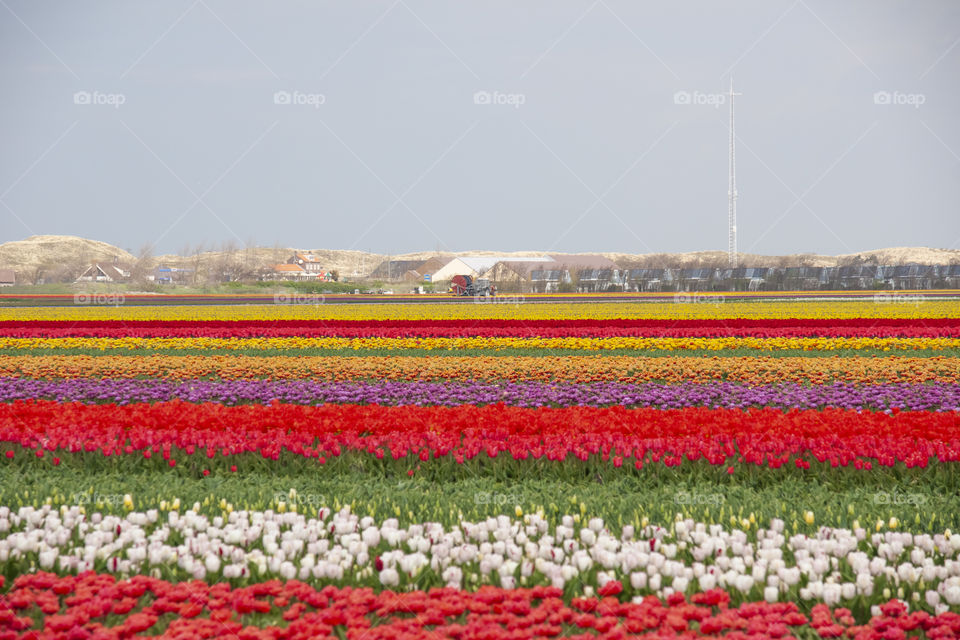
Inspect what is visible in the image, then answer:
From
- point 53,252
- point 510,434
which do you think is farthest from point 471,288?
point 53,252

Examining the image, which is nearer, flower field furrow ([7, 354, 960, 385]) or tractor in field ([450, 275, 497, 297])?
flower field furrow ([7, 354, 960, 385])

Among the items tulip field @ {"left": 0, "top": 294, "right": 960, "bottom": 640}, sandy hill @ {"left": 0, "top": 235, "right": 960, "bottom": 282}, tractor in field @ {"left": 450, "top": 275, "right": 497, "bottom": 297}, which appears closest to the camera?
tulip field @ {"left": 0, "top": 294, "right": 960, "bottom": 640}

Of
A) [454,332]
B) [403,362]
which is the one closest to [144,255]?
[454,332]

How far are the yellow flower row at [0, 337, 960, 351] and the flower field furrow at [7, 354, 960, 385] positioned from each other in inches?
103

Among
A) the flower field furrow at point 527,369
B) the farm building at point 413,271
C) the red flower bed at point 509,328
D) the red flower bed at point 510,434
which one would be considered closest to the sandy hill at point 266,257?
the farm building at point 413,271

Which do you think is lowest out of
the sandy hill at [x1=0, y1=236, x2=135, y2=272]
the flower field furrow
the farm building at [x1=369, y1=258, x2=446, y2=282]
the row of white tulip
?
the row of white tulip

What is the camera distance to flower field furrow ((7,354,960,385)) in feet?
42.3

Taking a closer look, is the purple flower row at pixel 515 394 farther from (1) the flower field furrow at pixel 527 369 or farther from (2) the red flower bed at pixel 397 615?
(2) the red flower bed at pixel 397 615

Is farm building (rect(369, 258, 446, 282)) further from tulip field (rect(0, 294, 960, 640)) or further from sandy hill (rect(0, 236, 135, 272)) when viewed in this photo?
tulip field (rect(0, 294, 960, 640))

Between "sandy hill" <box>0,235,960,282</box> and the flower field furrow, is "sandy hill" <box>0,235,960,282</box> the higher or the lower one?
the higher one

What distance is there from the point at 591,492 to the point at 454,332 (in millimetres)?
14616

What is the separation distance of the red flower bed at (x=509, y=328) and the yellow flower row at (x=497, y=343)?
2.59 ft

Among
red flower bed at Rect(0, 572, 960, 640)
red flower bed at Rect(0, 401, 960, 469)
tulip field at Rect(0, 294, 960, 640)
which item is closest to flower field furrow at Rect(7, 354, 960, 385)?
tulip field at Rect(0, 294, 960, 640)

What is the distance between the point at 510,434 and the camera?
26.2 feet
